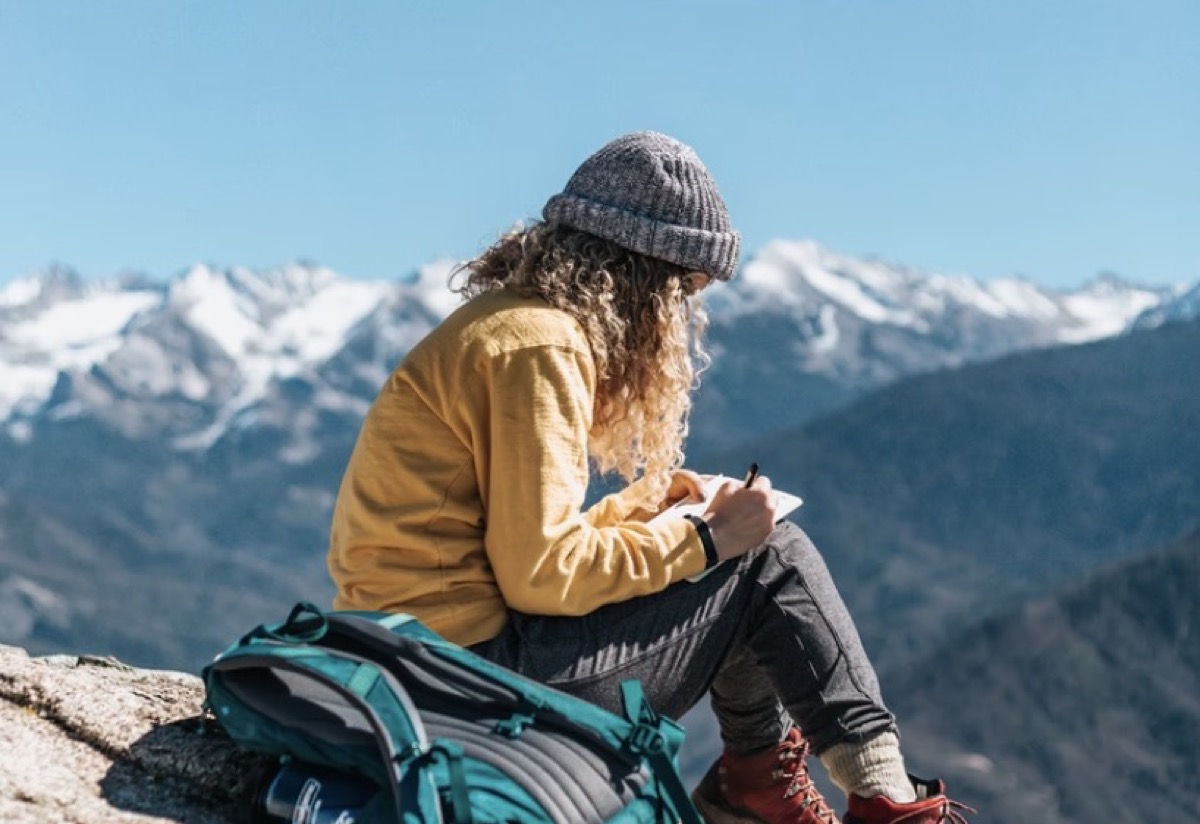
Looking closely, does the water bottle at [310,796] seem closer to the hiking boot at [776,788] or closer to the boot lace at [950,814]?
the hiking boot at [776,788]

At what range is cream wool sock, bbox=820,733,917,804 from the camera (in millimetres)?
5406

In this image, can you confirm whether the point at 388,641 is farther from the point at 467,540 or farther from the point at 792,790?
the point at 792,790

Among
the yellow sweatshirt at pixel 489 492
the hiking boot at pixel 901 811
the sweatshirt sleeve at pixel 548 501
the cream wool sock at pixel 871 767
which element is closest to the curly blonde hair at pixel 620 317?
the yellow sweatshirt at pixel 489 492

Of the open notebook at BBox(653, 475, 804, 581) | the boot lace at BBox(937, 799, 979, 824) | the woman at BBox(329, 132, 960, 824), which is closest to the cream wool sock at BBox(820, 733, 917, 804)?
the woman at BBox(329, 132, 960, 824)

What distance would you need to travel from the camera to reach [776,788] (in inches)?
239

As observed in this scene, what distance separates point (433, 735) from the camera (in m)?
Result: 4.43

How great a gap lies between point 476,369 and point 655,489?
1250 mm

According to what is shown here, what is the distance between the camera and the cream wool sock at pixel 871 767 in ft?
17.7

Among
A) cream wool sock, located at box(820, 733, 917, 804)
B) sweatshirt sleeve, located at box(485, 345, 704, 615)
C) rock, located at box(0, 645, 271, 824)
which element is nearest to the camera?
sweatshirt sleeve, located at box(485, 345, 704, 615)

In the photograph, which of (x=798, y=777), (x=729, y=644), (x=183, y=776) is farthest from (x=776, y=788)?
(x=183, y=776)

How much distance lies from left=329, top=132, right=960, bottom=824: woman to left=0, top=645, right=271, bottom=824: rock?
770 mm

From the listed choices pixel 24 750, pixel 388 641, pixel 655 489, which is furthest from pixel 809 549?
pixel 24 750

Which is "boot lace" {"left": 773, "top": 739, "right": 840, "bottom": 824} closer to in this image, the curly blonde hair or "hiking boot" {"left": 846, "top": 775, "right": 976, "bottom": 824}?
"hiking boot" {"left": 846, "top": 775, "right": 976, "bottom": 824}

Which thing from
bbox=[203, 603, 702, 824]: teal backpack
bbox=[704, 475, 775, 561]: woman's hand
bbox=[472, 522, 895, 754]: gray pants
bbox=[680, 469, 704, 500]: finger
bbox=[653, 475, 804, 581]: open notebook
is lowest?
bbox=[203, 603, 702, 824]: teal backpack
